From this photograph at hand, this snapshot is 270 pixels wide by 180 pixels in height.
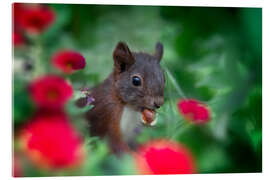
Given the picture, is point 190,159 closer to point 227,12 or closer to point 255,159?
point 255,159

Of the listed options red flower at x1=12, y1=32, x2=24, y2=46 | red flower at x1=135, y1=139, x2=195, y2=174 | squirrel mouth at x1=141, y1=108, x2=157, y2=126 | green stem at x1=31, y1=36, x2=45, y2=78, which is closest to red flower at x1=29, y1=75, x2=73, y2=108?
green stem at x1=31, y1=36, x2=45, y2=78

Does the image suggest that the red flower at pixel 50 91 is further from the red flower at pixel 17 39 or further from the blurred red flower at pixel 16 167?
the blurred red flower at pixel 16 167

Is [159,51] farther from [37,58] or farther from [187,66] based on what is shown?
[37,58]

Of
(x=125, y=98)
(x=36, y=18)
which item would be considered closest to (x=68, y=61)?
(x=36, y=18)

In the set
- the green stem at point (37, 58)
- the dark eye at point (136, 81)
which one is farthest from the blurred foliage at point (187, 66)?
the dark eye at point (136, 81)

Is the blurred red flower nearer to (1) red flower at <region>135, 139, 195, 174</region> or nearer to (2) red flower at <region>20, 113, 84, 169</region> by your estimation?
(2) red flower at <region>20, 113, 84, 169</region>
